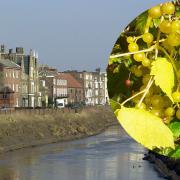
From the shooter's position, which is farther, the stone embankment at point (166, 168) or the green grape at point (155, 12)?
the stone embankment at point (166, 168)

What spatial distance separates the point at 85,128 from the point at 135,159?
31666mm

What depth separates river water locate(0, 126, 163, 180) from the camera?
30594mm

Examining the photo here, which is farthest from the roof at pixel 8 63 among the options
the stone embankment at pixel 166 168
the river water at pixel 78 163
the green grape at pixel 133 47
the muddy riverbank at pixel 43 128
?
the green grape at pixel 133 47

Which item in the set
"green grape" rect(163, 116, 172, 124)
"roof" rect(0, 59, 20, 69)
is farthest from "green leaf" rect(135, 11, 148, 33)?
"roof" rect(0, 59, 20, 69)

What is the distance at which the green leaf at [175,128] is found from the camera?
117 centimetres

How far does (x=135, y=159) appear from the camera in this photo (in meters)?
38.2

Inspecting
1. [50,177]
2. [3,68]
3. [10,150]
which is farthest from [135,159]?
[3,68]

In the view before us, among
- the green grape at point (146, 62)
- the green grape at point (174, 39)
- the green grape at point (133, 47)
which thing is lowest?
the green grape at point (146, 62)

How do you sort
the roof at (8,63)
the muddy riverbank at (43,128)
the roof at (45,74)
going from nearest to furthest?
the muddy riverbank at (43,128), the roof at (8,63), the roof at (45,74)

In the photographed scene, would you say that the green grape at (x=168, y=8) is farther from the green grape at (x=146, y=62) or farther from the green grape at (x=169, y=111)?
the green grape at (x=169, y=111)

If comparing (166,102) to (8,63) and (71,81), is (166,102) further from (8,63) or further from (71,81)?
(71,81)

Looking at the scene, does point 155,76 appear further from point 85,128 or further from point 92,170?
point 85,128

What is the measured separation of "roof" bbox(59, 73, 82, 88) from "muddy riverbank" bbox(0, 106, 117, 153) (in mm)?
22993

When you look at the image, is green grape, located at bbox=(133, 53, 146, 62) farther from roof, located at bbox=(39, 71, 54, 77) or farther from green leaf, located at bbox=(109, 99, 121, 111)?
roof, located at bbox=(39, 71, 54, 77)
